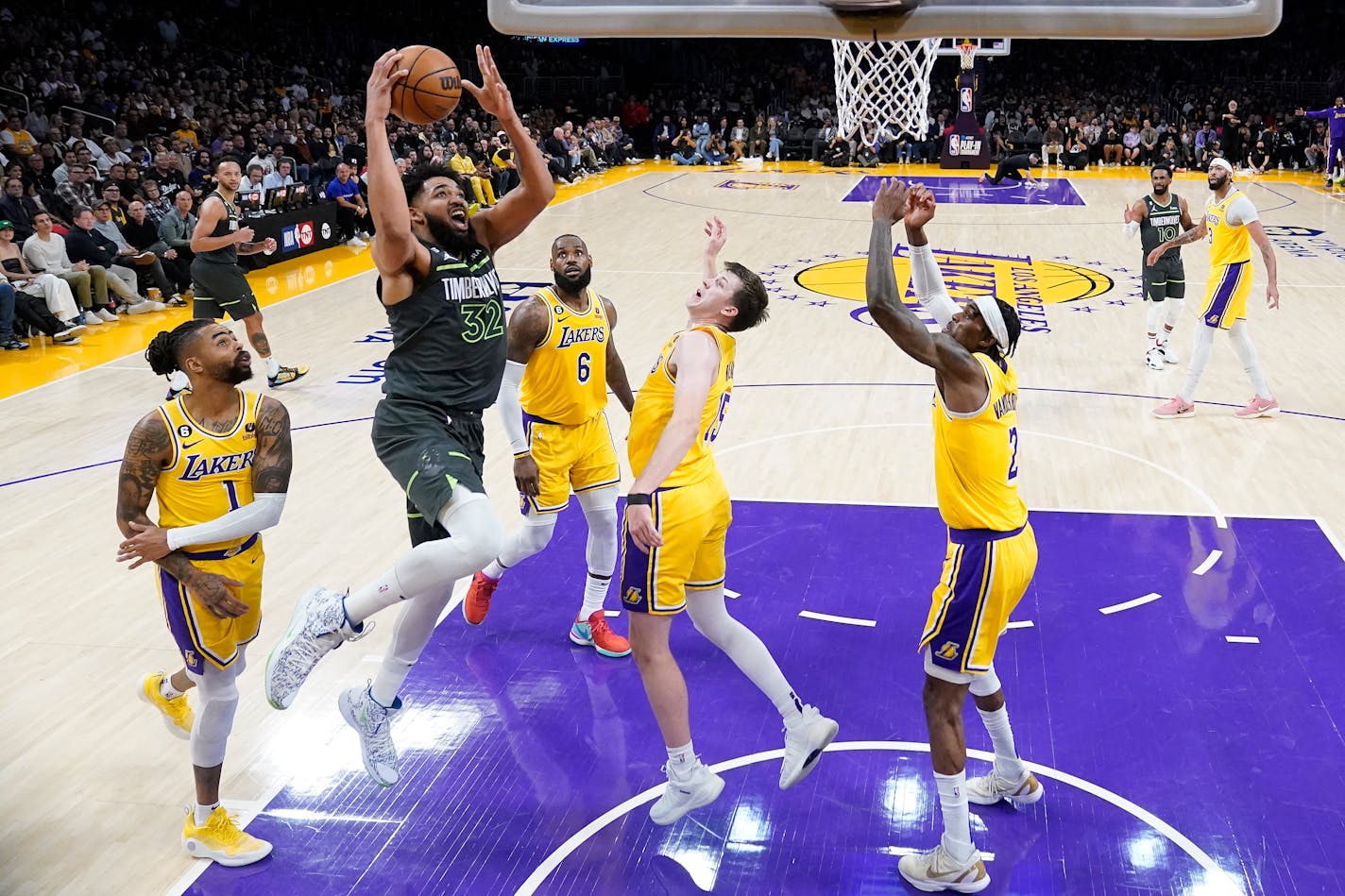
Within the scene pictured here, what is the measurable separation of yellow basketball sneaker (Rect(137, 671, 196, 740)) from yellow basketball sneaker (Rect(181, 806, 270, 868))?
2.15 ft

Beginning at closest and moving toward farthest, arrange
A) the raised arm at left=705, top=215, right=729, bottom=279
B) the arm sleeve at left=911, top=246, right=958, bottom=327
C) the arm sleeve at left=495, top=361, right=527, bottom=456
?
the arm sleeve at left=911, top=246, right=958, bottom=327 < the raised arm at left=705, top=215, right=729, bottom=279 < the arm sleeve at left=495, top=361, right=527, bottom=456

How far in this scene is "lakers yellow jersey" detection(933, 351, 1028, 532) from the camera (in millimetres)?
4039

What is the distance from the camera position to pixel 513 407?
545 cm

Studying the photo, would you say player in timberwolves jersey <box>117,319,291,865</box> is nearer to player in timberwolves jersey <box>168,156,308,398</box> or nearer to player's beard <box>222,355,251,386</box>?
player's beard <box>222,355,251,386</box>

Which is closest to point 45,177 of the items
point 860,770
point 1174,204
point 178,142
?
point 178,142

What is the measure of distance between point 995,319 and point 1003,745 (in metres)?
1.46

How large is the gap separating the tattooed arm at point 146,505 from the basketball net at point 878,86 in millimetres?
7211

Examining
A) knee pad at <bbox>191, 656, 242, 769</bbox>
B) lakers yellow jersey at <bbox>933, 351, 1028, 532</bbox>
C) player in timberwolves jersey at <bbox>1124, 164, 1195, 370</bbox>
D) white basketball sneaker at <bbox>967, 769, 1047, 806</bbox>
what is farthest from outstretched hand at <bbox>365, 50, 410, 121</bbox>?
player in timberwolves jersey at <bbox>1124, 164, 1195, 370</bbox>

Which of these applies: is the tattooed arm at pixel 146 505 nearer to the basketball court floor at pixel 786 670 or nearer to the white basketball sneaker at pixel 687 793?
the basketball court floor at pixel 786 670

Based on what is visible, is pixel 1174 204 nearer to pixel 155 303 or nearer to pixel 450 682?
pixel 450 682

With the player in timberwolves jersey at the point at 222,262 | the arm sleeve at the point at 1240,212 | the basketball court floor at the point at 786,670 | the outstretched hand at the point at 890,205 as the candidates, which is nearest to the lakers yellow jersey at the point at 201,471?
the basketball court floor at the point at 786,670

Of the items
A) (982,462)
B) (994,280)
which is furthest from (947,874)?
(994,280)

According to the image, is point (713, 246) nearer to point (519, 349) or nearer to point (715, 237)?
point (715, 237)

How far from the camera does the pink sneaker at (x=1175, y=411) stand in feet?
29.8
